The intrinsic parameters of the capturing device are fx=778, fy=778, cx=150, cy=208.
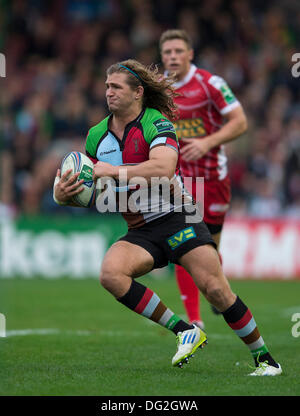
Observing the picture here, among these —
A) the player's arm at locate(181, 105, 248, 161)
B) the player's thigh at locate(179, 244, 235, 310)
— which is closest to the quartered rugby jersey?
the player's thigh at locate(179, 244, 235, 310)

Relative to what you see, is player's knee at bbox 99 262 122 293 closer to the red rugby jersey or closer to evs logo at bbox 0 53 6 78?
the red rugby jersey

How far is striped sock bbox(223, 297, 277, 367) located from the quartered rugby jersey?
2.95ft

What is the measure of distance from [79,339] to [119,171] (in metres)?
2.58

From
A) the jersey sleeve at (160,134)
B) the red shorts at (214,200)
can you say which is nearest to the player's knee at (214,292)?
the jersey sleeve at (160,134)

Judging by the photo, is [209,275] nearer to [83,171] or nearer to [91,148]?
[83,171]

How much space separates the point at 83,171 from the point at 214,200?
2.62 meters

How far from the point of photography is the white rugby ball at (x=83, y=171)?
5.61m

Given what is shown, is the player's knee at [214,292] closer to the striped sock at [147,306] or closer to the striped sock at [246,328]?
the striped sock at [246,328]

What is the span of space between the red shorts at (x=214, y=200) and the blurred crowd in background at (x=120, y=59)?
663 centimetres

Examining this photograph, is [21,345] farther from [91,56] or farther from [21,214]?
[91,56]

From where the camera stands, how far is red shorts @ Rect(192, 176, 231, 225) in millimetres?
7930

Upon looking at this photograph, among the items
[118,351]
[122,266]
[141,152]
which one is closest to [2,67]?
[118,351]

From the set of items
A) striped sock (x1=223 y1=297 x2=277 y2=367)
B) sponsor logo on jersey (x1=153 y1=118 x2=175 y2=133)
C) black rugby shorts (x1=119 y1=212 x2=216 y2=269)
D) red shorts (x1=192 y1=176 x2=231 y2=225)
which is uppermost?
sponsor logo on jersey (x1=153 y1=118 x2=175 y2=133)
